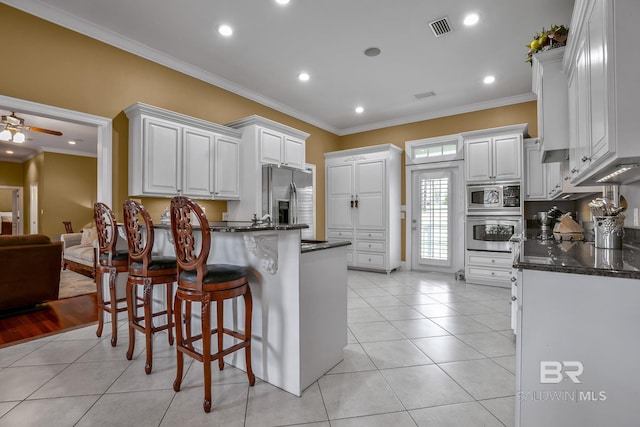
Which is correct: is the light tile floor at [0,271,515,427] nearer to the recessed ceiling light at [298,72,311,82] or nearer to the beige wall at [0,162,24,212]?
the recessed ceiling light at [298,72,311,82]

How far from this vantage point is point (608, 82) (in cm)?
132

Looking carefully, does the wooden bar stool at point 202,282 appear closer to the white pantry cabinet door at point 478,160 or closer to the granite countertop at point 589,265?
the granite countertop at point 589,265

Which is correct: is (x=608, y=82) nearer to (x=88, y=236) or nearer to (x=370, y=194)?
(x=370, y=194)

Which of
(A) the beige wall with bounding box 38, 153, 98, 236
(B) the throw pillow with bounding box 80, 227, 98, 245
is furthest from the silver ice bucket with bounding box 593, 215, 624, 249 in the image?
(A) the beige wall with bounding box 38, 153, 98, 236

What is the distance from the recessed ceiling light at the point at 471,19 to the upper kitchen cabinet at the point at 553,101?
2.81 feet

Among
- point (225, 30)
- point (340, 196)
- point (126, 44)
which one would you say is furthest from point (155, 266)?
point (340, 196)

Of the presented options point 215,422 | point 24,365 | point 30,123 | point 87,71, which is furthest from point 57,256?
point 30,123

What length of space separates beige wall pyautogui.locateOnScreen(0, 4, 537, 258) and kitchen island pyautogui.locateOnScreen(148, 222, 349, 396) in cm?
217

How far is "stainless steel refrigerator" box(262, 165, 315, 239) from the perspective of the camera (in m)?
4.22

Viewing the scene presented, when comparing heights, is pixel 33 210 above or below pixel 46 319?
above

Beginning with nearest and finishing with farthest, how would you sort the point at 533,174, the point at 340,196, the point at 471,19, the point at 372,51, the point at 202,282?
1. the point at 202,282
2. the point at 471,19
3. the point at 372,51
4. the point at 533,174
5. the point at 340,196

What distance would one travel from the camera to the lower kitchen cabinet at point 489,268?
4520 millimetres

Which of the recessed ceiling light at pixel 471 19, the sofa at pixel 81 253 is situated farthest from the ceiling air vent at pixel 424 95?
the sofa at pixel 81 253

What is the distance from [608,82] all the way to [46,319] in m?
4.89
